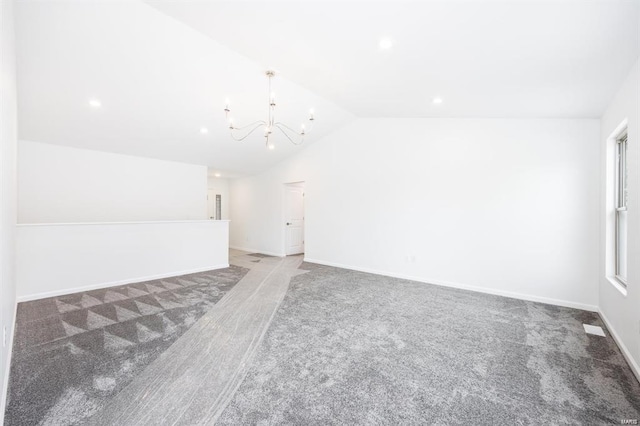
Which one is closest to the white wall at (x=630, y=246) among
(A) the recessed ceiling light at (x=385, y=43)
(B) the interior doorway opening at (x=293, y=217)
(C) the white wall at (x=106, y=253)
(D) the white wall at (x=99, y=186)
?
(A) the recessed ceiling light at (x=385, y=43)

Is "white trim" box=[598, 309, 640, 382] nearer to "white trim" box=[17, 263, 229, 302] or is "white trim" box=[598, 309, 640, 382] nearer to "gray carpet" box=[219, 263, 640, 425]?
"gray carpet" box=[219, 263, 640, 425]

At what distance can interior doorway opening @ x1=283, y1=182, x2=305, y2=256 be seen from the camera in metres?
7.52

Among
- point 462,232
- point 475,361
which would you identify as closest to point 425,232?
A: point 462,232

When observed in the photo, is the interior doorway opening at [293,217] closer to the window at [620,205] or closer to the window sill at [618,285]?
the window at [620,205]

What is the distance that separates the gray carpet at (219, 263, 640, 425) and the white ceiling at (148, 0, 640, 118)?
264 centimetres

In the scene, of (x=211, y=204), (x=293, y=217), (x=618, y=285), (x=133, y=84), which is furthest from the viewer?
(x=211, y=204)

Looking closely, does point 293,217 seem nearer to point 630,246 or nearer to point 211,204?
point 211,204

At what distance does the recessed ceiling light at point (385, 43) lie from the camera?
248 cm

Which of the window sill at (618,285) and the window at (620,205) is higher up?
the window at (620,205)

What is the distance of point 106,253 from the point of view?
4.42m

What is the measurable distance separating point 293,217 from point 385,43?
569cm

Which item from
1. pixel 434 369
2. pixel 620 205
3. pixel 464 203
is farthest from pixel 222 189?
pixel 620 205

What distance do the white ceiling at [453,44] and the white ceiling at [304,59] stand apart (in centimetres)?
1

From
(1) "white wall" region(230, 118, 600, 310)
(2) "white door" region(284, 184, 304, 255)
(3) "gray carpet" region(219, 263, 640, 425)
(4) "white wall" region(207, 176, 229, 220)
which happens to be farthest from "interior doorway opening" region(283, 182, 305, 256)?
(3) "gray carpet" region(219, 263, 640, 425)
